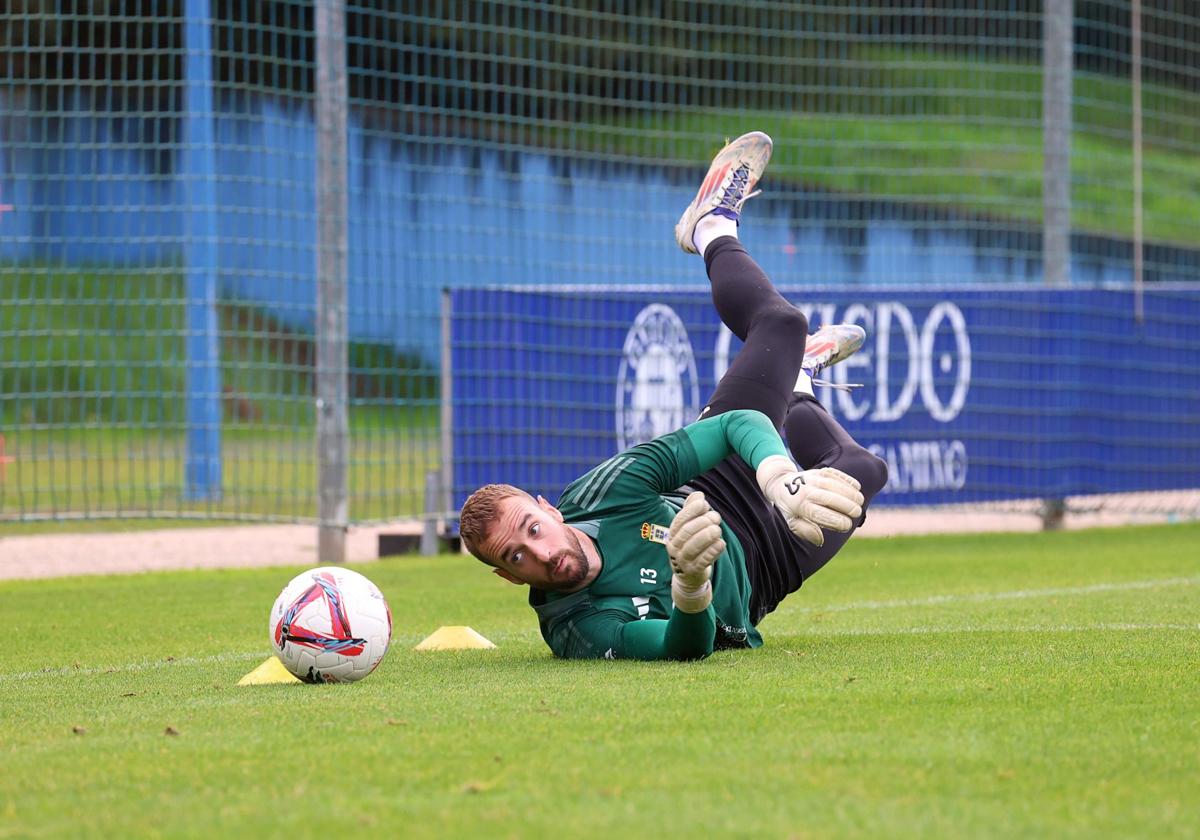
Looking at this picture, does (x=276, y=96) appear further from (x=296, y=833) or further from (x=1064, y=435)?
(x=296, y=833)

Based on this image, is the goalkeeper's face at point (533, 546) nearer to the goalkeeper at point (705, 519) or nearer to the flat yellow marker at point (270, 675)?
the goalkeeper at point (705, 519)

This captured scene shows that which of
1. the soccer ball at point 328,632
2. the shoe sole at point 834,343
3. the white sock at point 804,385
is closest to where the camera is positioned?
the soccer ball at point 328,632

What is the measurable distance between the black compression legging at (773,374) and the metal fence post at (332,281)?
4729 mm

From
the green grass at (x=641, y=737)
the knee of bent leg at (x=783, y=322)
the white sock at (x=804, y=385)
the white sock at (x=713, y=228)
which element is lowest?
the green grass at (x=641, y=737)

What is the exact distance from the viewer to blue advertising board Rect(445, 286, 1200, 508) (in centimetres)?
1067

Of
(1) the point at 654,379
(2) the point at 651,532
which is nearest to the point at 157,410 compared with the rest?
(1) the point at 654,379

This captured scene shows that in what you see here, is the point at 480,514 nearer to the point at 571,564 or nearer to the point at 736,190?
the point at 571,564

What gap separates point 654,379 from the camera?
11.1 meters

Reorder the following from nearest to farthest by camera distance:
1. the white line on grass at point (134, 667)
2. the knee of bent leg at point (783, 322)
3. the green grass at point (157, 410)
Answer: the white line on grass at point (134, 667) → the knee of bent leg at point (783, 322) → the green grass at point (157, 410)

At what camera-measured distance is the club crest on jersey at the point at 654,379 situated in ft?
36.0

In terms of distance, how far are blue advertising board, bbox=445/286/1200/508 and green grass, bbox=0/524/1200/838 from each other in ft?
14.0

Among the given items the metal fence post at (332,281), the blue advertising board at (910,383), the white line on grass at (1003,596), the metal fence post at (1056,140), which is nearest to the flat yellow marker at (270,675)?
the white line on grass at (1003,596)

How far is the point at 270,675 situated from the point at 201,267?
5.72 meters

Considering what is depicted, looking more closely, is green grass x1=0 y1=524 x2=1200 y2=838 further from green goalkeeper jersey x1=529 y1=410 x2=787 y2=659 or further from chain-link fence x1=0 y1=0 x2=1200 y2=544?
chain-link fence x1=0 y1=0 x2=1200 y2=544
